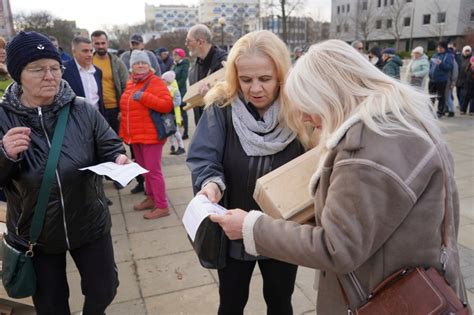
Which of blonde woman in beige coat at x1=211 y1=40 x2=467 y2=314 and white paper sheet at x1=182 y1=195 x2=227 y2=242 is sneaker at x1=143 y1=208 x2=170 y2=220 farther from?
blonde woman in beige coat at x1=211 y1=40 x2=467 y2=314

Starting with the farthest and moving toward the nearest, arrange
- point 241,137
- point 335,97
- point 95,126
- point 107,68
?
point 107,68, point 95,126, point 241,137, point 335,97

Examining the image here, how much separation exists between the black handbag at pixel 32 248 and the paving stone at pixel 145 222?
225cm

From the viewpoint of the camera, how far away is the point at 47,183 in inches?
78.2

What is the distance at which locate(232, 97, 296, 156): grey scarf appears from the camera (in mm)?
1978

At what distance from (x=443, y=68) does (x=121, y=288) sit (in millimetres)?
10022

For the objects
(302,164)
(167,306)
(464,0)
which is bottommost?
(167,306)

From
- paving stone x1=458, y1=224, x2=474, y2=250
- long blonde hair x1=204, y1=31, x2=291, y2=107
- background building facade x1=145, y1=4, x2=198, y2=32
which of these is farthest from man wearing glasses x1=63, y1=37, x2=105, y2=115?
background building facade x1=145, y1=4, x2=198, y2=32

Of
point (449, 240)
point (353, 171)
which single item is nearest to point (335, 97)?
point (353, 171)

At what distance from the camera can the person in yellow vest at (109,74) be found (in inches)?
213

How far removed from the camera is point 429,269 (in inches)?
49.0

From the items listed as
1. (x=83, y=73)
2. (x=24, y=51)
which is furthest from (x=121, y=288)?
(x=83, y=73)

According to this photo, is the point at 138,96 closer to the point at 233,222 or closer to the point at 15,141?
the point at 15,141

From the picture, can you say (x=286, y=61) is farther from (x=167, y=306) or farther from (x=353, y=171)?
(x=167, y=306)

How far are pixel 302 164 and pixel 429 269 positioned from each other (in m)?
0.65
